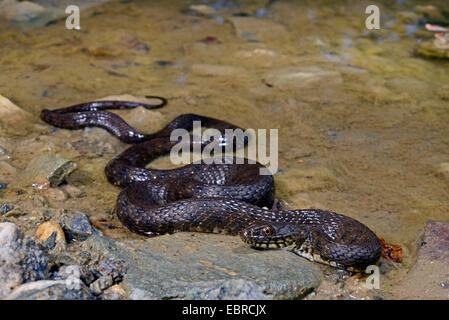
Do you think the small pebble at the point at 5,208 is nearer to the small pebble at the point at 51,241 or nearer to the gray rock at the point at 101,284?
the small pebble at the point at 51,241

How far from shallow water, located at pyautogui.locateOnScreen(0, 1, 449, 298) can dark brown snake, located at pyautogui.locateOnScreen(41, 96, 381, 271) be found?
0.26 meters

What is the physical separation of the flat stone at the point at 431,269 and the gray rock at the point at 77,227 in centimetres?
273

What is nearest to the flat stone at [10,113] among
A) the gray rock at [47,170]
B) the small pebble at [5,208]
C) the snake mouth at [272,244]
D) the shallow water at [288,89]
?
the shallow water at [288,89]

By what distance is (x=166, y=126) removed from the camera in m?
7.29

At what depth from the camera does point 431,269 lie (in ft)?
14.6

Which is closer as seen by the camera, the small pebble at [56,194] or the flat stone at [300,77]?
the small pebble at [56,194]

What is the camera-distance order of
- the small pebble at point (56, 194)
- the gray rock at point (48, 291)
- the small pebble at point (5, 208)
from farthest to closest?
the small pebble at point (56, 194) < the small pebble at point (5, 208) < the gray rock at point (48, 291)

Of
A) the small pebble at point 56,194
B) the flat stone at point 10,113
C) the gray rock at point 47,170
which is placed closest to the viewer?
the small pebble at point 56,194

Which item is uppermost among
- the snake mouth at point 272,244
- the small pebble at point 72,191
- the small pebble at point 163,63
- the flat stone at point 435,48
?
the flat stone at point 435,48

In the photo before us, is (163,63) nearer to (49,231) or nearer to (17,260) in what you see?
(49,231)

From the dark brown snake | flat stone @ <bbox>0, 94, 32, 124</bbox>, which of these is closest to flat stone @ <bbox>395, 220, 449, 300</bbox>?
the dark brown snake

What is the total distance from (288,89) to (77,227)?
4.87 metres

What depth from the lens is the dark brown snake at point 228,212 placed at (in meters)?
4.61

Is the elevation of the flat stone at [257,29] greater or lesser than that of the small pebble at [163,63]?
greater
